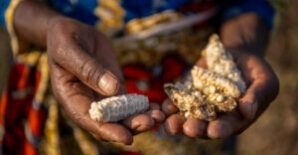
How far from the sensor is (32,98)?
2002 millimetres

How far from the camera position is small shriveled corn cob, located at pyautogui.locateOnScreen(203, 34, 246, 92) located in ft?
Result: 6.22

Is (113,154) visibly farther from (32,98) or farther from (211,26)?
(211,26)

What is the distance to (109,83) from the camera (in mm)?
1493

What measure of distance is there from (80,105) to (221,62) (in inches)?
A: 32.8

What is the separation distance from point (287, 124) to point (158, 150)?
93.5 inches

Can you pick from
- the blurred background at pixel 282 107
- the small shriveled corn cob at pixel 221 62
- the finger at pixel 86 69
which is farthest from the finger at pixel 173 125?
the blurred background at pixel 282 107

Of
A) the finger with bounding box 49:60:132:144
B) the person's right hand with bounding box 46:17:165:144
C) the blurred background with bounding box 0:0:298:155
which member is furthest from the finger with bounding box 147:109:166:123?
the blurred background with bounding box 0:0:298:155

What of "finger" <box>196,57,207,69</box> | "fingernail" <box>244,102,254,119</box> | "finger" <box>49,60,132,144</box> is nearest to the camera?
"finger" <box>49,60,132,144</box>

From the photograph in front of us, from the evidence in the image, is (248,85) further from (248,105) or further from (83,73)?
(83,73)

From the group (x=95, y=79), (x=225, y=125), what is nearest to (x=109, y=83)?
(x=95, y=79)

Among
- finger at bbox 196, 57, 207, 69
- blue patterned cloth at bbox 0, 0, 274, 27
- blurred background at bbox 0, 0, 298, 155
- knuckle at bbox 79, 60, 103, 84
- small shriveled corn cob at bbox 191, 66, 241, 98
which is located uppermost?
blue patterned cloth at bbox 0, 0, 274, 27

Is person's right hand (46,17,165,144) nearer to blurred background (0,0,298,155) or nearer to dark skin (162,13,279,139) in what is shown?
dark skin (162,13,279,139)

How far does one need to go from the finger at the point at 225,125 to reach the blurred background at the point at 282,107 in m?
2.46

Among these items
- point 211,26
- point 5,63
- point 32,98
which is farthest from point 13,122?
point 5,63
